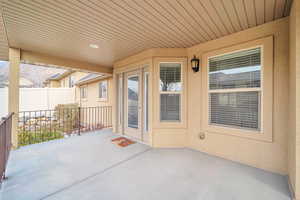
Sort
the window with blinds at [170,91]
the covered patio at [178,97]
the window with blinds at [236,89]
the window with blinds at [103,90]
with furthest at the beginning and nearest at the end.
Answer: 1. the window with blinds at [103,90]
2. the window with blinds at [170,91]
3. the window with blinds at [236,89]
4. the covered patio at [178,97]

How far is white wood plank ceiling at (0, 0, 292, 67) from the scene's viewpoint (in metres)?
1.89

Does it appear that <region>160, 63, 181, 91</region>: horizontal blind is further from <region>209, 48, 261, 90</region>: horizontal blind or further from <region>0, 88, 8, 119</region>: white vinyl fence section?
<region>0, 88, 8, 119</region>: white vinyl fence section

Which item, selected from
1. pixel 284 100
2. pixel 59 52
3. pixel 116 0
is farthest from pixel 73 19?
pixel 284 100

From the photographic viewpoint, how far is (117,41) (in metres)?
3.10

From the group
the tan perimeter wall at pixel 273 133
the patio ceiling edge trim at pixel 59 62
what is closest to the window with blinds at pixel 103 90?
the patio ceiling edge trim at pixel 59 62

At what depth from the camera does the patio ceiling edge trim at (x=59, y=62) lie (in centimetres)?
362

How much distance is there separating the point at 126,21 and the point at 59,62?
3119 millimetres

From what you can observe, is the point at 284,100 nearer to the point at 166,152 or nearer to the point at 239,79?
the point at 239,79

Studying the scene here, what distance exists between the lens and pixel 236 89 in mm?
2740

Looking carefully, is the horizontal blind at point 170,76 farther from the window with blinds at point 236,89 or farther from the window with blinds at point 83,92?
the window with blinds at point 83,92

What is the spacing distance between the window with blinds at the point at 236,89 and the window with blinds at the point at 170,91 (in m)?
0.80

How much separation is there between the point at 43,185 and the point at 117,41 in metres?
3.00

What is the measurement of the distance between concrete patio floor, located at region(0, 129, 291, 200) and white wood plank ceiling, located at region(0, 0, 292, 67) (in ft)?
8.58

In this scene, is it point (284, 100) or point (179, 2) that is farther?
point (284, 100)
